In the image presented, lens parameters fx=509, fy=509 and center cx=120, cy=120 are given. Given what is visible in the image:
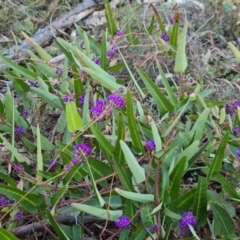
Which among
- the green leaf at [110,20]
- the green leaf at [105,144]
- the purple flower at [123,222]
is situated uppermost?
the green leaf at [110,20]

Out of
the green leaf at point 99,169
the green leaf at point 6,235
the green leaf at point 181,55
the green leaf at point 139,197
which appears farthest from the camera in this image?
the green leaf at point 181,55

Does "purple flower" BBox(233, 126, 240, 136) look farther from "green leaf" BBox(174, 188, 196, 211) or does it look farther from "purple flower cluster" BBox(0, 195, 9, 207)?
"purple flower cluster" BBox(0, 195, 9, 207)

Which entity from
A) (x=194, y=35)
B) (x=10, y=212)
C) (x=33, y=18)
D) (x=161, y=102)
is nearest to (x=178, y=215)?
(x=161, y=102)

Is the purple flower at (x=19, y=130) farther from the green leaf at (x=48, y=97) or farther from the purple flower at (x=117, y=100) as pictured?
the purple flower at (x=117, y=100)

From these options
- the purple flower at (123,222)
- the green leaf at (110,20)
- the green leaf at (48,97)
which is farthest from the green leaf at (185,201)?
the green leaf at (110,20)

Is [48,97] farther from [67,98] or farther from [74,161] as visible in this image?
[74,161]

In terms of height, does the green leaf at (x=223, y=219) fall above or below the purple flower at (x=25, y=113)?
below

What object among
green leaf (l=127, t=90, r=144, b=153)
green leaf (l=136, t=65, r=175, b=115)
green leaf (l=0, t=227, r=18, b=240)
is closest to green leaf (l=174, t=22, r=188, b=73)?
green leaf (l=136, t=65, r=175, b=115)
